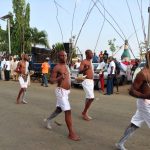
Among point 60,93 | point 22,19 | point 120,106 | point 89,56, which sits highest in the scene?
point 22,19

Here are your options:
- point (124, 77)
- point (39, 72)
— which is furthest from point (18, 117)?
point (39, 72)

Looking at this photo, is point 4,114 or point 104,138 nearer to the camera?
point 104,138

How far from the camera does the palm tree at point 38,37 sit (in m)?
49.3

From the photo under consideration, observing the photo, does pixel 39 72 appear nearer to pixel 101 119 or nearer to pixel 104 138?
pixel 101 119

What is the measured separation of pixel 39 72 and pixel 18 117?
15.7 meters

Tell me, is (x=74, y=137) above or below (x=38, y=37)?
below

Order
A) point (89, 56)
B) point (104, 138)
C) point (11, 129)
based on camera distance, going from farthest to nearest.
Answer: point (89, 56) < point (11, 129) < point (104, 138)

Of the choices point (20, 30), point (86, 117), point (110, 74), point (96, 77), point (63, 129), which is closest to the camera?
point (63, 129)

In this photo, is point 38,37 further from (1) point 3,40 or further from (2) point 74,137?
(2) point 74,137

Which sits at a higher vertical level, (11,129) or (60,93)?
(60,93)

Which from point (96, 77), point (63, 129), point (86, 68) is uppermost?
point (86, 68)

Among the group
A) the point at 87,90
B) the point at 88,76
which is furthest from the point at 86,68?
the point at 87,90

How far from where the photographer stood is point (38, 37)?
166 feet

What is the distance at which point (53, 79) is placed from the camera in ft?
25.5
